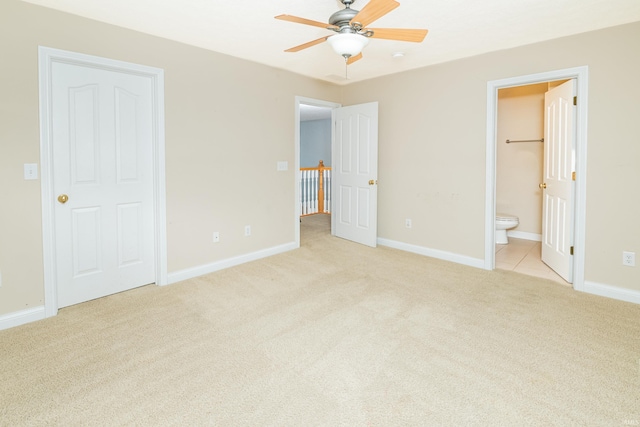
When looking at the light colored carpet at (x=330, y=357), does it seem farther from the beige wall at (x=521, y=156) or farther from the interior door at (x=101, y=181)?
the beige wall at (x=521, y=156)

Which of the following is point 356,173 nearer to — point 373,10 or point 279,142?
point 279,142

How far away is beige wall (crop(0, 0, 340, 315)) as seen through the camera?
2.55 meters

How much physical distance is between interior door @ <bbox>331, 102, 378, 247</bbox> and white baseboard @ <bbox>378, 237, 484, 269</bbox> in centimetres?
23

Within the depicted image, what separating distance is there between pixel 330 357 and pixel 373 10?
6.80ft

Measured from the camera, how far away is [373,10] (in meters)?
1.98

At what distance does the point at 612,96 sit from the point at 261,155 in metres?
3.50

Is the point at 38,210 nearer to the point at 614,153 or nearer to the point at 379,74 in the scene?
the point at 379,74

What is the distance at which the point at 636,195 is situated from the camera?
298 centimetres

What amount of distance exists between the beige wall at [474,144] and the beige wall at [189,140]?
52.5 inches

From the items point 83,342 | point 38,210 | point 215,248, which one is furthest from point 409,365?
point 38,210

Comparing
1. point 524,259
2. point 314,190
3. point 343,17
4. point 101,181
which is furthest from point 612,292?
point 314,190

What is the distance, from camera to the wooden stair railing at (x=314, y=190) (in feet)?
24.0

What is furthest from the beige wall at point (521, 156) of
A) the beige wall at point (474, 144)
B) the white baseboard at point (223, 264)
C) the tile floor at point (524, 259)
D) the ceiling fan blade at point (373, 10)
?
the ceiling fan blade at point (373, 10)

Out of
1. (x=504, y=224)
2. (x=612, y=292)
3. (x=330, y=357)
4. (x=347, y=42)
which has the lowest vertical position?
(x=330, y=357)
